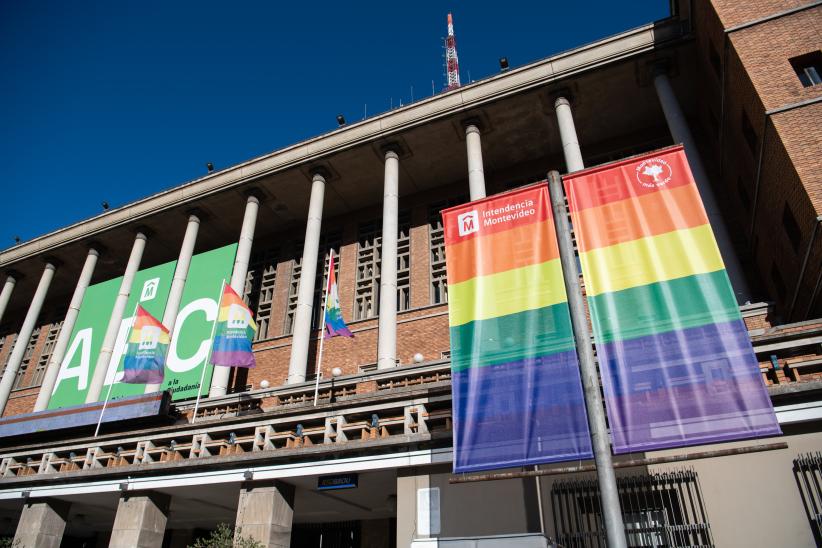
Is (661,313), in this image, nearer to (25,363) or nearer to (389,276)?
(389,276)

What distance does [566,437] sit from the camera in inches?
314

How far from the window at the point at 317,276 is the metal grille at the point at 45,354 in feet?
55.5

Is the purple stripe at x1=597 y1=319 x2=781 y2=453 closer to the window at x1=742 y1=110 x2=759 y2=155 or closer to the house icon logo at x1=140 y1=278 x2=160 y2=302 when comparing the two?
the window at x1=742 y1=110 x2=759 y2=155

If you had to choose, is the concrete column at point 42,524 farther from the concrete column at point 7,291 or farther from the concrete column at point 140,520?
the concrete column at point 7,291

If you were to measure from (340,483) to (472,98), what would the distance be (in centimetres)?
1581

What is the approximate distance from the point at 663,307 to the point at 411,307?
55.4 feet

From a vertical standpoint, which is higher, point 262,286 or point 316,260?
point 262,286

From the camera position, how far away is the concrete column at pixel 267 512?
12599 millimetres

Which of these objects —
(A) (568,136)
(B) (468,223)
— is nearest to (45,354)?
(A) (568,136)

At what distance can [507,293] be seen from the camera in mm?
9156

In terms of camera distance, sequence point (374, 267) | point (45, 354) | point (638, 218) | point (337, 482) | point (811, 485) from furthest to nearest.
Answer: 1. point (45, 354)
2. point (374, 267)
3. point (337, 482)
4. point (811, 485)
5. point (638, 218)

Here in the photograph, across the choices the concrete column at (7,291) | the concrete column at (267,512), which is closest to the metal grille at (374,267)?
the concrete column at (267,512)

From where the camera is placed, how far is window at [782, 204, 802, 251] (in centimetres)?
1495

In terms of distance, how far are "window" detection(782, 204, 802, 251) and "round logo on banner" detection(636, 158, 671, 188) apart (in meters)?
8.08
